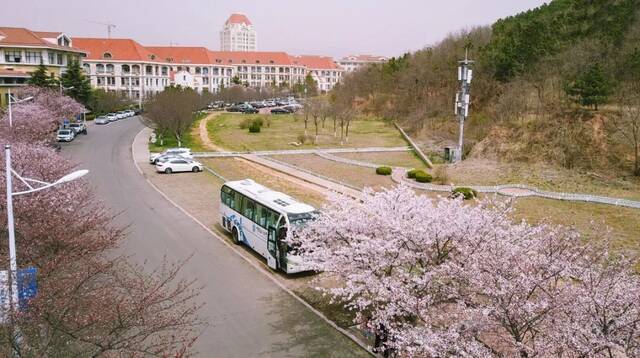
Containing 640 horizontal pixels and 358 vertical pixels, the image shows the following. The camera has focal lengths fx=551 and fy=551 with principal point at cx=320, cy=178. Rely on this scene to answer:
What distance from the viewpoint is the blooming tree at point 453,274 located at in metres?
9.32

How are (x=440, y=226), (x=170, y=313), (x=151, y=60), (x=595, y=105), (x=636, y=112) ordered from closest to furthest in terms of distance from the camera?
(x=440, y=226)
(x=170, y=313)
(x=636, y=112)
(x=595, y=105)
(x=151, y=60)

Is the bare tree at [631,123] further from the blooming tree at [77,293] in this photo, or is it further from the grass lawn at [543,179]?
the blooming tree at [77,293]

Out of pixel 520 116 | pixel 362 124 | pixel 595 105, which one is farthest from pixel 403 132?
pixel 595 105

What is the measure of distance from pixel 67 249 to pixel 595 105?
36834 millimetres

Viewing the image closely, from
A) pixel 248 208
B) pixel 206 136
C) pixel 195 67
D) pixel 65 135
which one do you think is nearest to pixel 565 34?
pixel 206 136

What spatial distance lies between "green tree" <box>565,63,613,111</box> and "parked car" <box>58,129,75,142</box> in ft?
136

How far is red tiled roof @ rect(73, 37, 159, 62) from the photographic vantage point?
98000 millimetres

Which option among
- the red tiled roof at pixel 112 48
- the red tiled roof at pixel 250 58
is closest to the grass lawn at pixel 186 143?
the red tiled roof at pixel 112 48

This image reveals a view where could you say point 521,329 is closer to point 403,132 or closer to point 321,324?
point 321,324

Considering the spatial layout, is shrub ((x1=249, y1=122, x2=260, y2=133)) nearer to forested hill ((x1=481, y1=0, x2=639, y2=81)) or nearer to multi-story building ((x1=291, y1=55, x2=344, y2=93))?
forested hill ((x1=481, y1=0, x2=639, y2=81))

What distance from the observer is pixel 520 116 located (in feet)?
138

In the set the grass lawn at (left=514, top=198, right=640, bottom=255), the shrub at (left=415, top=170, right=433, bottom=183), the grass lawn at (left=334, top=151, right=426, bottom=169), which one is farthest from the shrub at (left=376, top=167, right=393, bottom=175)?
the grass lawn at (left=514, top=198, right=640, bottom=255)

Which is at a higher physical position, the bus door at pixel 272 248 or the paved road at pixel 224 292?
the bus door at pixel 272 248

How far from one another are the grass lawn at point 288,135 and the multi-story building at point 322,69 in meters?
91.4
